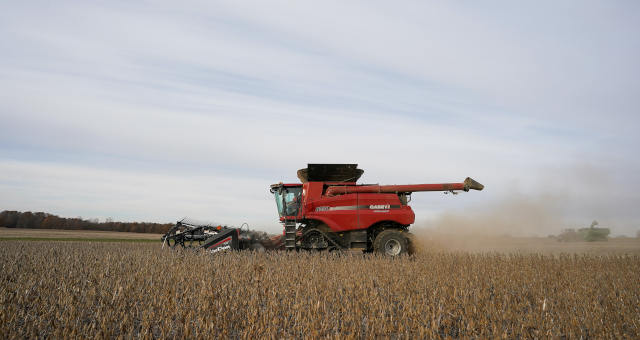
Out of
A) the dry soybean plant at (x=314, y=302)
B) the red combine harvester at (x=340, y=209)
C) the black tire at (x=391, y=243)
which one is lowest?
the dry soybean plant at (x=314, y=302)

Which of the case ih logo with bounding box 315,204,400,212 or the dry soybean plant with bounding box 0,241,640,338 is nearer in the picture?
the dry soybean plant with bounding box 0,241,640,338

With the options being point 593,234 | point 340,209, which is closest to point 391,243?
point 340,209

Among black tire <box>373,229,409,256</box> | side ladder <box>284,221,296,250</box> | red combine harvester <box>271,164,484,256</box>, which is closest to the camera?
black tire <box>373,229,409,256</box>

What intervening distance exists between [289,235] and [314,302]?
6.61 meters

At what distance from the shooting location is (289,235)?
12.4 meters

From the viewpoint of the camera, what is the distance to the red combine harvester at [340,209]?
12.5 m

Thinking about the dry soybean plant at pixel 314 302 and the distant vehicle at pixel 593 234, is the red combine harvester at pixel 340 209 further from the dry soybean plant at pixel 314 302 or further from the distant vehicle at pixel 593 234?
the distant vehicle at pixel 593 234

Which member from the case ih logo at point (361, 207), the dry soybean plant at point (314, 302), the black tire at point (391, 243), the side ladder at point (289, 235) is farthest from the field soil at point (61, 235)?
the black tire at point (391, 243)

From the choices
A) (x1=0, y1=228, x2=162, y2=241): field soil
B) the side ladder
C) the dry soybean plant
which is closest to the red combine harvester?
the side ladder

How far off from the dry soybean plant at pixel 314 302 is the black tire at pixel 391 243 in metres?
2.73

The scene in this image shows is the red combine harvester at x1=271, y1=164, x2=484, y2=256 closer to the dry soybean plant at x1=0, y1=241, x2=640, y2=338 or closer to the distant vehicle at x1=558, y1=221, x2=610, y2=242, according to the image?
the dry soybean plant at x1=0, y1=241, x2=640, y2=338

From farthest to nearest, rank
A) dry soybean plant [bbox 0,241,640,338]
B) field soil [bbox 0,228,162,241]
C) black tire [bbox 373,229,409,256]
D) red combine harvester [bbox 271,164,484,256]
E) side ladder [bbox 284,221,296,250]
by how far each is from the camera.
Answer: field soil [bbox 0,228,162,241] → red combine harvester [bbox 271,164,484,256] → side ladder [bbox 284,221,296,250] → black tire [bbox 373,229,409,256] → dry soybean plant [bbox 0,241,640,338]

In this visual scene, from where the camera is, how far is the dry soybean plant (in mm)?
4578

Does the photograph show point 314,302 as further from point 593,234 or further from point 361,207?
point 593,234
